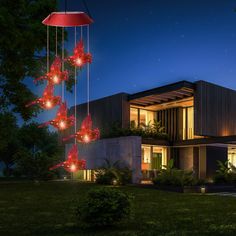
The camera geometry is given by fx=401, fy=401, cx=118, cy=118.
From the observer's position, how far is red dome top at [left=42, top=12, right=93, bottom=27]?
17.1 ft

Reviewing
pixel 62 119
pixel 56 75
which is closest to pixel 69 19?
pixel 56 75

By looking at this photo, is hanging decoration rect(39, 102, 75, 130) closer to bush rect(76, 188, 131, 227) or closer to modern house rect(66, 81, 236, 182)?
bush rect(76, 188, 131, 227)

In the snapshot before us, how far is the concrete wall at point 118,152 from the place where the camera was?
24375mm

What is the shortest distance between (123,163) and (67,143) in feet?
30.6

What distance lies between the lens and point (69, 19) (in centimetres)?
535

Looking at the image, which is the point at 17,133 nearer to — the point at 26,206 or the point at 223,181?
the point at 223,181

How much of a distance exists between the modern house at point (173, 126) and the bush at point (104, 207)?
1608cm

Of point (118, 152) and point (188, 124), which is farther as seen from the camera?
point (188, 124)

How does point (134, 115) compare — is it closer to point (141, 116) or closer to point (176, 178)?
point (141, 116)

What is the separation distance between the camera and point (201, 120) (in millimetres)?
25891

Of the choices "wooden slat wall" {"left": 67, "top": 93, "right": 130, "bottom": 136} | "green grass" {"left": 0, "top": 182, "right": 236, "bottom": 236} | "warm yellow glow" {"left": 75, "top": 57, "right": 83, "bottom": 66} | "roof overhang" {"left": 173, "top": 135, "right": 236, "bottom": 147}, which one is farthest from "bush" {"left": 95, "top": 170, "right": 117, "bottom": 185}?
"warm yellow glow" {"left": 75, "top": 57, "right": 83, "bottom": 66}

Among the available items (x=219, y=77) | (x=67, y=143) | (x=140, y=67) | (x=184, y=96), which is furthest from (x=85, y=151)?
(x=219, y=77)

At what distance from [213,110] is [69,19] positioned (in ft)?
75.2

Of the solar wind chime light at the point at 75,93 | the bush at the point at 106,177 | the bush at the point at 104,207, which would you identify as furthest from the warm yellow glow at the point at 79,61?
the bush at the point at 106,177
